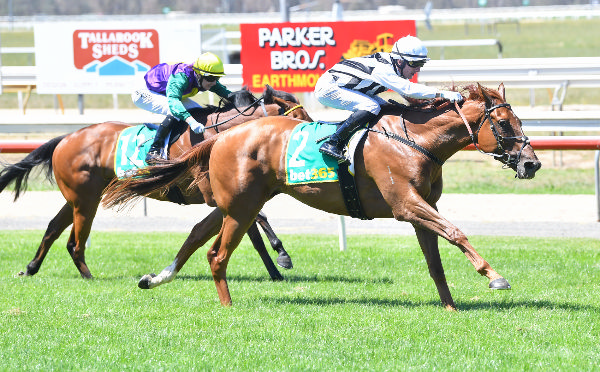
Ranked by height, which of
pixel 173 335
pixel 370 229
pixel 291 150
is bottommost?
pixel 370 229

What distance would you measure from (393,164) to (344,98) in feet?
2.58

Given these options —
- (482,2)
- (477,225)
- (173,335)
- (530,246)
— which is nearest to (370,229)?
(477,225)

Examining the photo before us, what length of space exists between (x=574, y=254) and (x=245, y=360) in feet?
18.3

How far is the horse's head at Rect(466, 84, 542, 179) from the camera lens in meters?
6.80

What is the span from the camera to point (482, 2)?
44812 millimetres

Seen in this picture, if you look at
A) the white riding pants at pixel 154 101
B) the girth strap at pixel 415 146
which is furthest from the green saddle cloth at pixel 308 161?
the white riding pants at pixel 154 101

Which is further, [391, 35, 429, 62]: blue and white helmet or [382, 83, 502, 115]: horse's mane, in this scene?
[391, 35, 429, 62]: blue and white helmet

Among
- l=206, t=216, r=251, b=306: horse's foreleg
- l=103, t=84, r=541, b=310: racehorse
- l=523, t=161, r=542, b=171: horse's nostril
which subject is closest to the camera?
l=523, t=161, r=542, b=171: horse's nostril

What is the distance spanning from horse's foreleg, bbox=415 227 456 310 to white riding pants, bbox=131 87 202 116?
313cm

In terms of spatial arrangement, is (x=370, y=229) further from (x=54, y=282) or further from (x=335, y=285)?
(x=54, y=282)

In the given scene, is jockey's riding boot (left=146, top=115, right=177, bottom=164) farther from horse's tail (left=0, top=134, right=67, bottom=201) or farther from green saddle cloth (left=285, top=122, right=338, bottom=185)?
green saddle cloth (left=285, top=122, right=338, bottom=185)

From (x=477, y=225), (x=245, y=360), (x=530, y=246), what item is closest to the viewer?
(x=245, y=360)

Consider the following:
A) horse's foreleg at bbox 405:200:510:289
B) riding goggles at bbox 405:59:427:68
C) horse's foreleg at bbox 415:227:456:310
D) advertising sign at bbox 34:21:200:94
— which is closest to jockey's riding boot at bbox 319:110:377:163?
riding goggles at bbox 405:59:427:68

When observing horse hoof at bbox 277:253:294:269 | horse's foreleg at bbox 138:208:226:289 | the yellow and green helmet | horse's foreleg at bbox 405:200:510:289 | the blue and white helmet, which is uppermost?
the blue and white helmet
